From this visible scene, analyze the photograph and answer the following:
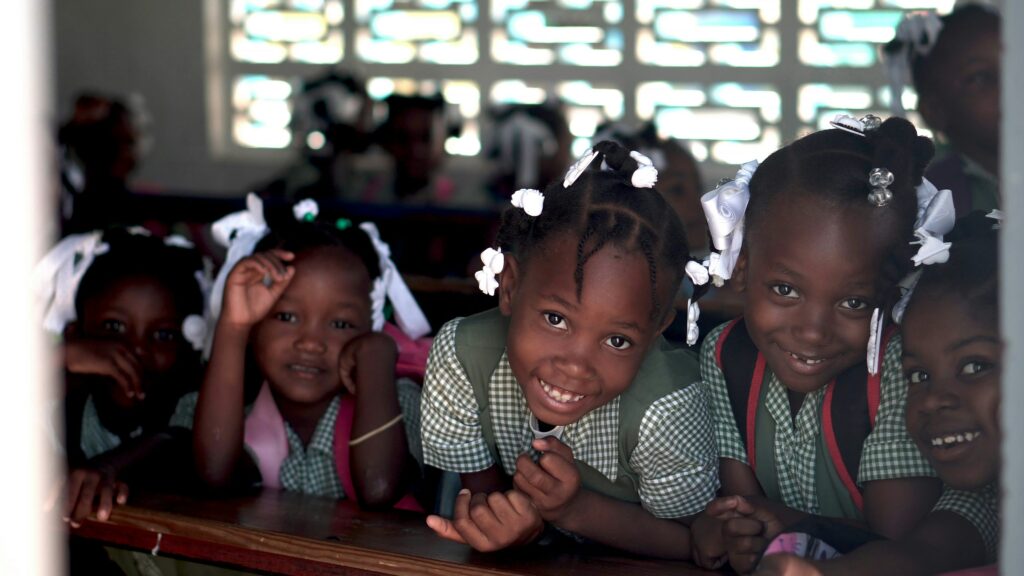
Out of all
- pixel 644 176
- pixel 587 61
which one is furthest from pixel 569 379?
pixel 587 61

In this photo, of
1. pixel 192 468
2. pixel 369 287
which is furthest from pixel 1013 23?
pixel 192 468

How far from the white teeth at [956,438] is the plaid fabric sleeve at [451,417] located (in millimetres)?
798

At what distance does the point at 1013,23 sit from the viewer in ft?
4.04

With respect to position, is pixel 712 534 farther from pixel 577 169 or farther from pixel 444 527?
pixel 577 169

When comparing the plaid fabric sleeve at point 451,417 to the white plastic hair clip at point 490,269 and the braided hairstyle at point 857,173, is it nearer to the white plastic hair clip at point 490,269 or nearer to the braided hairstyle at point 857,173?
the white plastic hair clip at point 490,269

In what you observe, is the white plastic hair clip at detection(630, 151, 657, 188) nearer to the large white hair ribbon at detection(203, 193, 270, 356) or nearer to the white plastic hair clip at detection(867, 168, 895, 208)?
the white plastic hair clip at detection(867, 168, 895, 208)

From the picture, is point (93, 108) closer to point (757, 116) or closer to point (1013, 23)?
point (757, 116)

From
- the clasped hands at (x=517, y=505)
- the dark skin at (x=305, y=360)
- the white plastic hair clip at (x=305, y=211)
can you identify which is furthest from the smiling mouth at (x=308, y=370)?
the clasped hands at (x=517, y=505)

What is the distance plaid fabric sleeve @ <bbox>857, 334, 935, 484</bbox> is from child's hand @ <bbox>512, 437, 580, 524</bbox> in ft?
1.63

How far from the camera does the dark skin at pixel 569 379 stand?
6.23 ft

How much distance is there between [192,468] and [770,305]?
1.28 metres

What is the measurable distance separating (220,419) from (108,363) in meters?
0.36

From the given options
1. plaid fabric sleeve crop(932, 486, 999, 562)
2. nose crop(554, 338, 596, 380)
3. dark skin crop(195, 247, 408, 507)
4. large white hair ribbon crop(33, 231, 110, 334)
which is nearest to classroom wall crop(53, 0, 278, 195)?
large white hair ribbon crop(33, 231, 110, 334)

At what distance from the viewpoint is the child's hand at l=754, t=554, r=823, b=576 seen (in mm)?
1691
